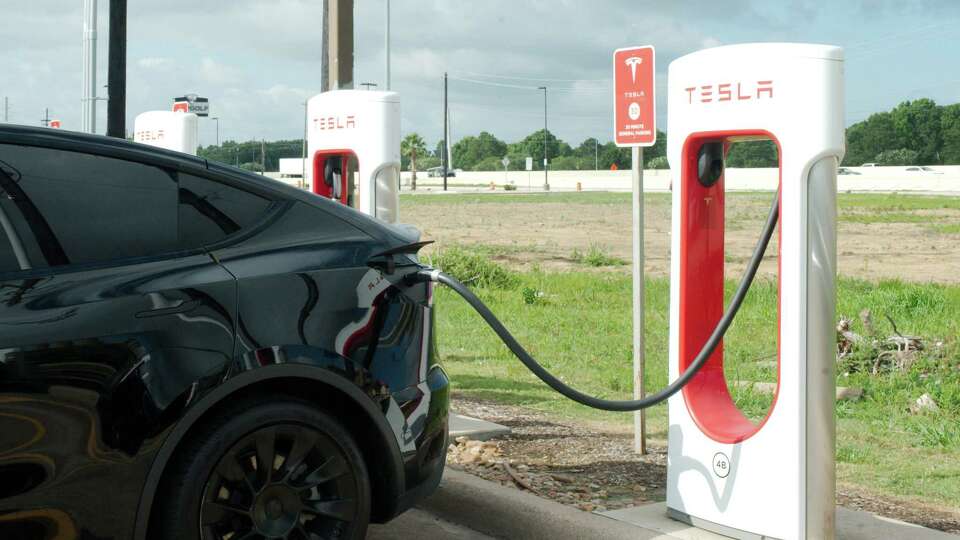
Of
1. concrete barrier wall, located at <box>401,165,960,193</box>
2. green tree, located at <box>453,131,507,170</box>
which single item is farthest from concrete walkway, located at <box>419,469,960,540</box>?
green tree, located at <box>453,131,507,170</box>

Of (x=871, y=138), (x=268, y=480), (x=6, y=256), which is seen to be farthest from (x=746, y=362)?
(x=871, y=138)

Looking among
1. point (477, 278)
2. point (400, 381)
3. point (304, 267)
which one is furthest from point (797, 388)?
point (477, 278)

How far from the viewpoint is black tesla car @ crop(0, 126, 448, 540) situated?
3689 millimetres

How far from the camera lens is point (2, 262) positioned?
12.2 feet

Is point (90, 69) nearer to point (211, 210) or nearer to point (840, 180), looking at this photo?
point (211, 210)

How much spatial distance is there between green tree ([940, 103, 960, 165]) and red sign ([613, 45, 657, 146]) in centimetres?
9642

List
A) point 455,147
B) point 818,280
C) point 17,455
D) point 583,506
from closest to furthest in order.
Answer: point 17,455 < point 818,280 < point 583,506 < point 455,147

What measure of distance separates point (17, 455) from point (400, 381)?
1.35 meters

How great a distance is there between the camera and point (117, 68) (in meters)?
10.7

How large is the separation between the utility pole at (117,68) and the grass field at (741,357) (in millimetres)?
3654

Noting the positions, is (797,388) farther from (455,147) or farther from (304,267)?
(455,147)

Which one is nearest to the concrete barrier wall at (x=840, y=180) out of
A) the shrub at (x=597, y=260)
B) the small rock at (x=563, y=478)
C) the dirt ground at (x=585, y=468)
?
the shrub at (x=597, y=260)

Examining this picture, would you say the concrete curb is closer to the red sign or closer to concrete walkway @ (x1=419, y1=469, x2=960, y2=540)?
concrete walkway @ (x1=419, y1=469, x2=960, y2=540)

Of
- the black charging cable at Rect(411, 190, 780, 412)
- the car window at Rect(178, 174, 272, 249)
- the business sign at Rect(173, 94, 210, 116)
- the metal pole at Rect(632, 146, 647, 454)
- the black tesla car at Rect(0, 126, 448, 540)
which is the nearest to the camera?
the black tesla car at Rect(0, 126, 448, 540)
